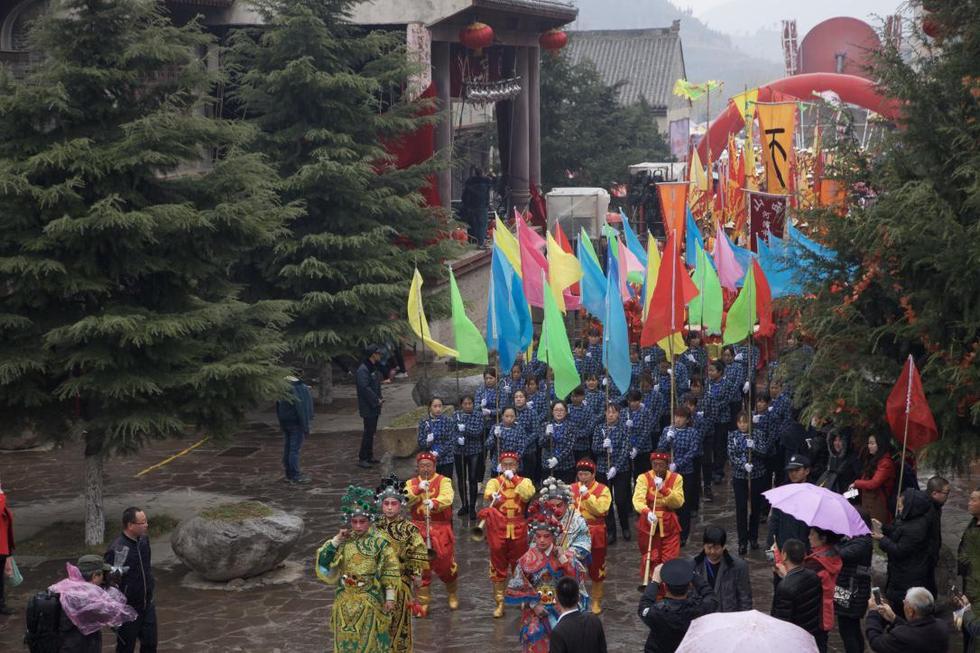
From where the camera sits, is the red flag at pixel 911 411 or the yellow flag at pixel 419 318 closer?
the red flag at pixel 911 411

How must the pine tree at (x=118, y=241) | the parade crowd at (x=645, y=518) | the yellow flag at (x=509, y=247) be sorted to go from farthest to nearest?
the yellow flag at (x=509, y=247), the pine tree at (x=118, y=241), the parade crowd at (x=645, y=518)

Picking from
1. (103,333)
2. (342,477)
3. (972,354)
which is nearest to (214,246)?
(103,333)

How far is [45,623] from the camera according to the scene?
9.54m

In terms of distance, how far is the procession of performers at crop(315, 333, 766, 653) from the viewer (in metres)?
10.8

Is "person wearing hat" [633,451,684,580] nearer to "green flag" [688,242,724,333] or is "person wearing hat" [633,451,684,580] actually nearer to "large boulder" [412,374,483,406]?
"green flag" [688,242,724,333]

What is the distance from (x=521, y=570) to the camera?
11.4 metres

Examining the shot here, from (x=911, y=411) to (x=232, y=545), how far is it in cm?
688

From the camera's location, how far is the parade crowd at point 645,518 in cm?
968

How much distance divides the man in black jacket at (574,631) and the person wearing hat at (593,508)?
12.5 ft

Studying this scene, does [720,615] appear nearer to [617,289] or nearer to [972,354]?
[972,354]

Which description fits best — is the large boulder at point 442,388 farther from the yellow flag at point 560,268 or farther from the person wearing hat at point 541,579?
the person wearing hat at point 541,579

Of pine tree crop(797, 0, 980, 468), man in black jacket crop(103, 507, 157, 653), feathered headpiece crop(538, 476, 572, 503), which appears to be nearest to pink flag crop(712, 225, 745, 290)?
pine tree crop(797, 0, 980, 468)

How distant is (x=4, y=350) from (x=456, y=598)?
556cm

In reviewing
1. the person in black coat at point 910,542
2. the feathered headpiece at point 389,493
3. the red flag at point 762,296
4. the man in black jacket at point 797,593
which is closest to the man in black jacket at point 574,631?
the man in black jacket at point 797,593
